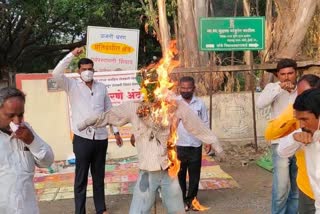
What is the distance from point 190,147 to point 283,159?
1520 mm

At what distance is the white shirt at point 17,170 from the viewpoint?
2.99 m

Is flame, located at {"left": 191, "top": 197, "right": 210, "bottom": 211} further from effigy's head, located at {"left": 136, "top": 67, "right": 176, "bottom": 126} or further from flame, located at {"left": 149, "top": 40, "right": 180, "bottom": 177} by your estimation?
effigy's head, located at {"left": 136, "top": 67, "right": 176, "bottom": 126}

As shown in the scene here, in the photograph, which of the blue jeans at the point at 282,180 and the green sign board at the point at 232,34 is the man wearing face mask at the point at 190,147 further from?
the green sign board at the point at 232,34

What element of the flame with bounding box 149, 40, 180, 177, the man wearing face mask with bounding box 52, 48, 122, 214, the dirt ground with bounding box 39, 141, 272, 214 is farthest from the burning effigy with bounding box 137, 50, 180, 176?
the man wearing face mask with bounding box 52, 48, 122, 214

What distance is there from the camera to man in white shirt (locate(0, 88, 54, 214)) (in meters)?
2.98

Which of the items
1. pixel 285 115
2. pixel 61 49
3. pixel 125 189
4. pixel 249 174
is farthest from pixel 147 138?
pixel 61 49

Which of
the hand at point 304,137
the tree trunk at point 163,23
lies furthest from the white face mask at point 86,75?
the tree trunk at point 163,23

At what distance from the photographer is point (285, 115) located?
361 cm

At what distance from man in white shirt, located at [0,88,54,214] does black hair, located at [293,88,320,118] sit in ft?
5.17

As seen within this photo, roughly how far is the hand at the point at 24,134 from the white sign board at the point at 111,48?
22.1ft

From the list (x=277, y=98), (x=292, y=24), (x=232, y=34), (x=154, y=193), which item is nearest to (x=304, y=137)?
(x=154, y=193)

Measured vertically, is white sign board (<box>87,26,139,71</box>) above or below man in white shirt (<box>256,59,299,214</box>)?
above

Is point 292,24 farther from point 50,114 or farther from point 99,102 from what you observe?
point 99,102

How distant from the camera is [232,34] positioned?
911cm
